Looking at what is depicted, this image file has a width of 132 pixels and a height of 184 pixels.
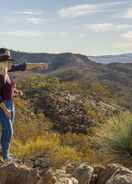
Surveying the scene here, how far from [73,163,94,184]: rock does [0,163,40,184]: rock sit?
2.10 feet

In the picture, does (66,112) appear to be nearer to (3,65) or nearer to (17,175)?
Answer: (3,65)

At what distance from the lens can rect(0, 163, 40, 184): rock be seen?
233 inches

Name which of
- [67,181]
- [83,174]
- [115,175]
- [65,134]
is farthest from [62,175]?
[65,134]

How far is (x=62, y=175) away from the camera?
6320 mm

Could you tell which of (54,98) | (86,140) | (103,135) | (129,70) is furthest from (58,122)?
(129,70)

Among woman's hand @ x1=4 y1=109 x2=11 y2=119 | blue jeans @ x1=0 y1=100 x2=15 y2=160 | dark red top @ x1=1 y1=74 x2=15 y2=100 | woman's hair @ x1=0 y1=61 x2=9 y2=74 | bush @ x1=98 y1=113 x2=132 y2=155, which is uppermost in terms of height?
woman's hair @ x1=0 y1=61 x2=9 y2=74

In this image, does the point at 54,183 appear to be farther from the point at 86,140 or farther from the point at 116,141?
the point at 86,140

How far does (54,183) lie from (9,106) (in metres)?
1.69

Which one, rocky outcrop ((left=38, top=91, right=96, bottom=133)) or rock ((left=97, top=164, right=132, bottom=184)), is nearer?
rock ((left=97, top=164, right=132, bottom=184))

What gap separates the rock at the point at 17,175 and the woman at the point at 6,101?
115cm

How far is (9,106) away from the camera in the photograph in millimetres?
7160

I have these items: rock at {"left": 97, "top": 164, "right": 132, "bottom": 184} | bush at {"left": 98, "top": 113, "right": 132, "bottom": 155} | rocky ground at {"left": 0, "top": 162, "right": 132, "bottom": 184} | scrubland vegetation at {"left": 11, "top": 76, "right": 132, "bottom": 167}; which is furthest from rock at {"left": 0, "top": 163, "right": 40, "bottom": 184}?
bush at {"left": 98, "top": 113, "right": 132, "bottom": 155}

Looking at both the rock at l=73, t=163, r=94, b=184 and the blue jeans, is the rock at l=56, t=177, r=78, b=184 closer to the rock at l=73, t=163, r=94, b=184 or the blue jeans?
the rock at l=73, t=163, r=94, b=184

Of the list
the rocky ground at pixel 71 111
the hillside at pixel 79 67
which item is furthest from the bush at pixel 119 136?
the hillside at pixel 79 67
